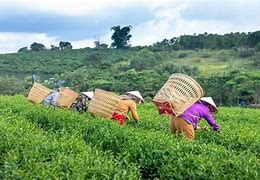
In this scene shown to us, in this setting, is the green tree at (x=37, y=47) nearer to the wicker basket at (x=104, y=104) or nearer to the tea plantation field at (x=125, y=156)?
the wicker basket at (x=104, y=104)

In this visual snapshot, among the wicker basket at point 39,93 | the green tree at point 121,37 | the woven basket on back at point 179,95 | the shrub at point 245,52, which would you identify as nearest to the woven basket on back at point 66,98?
the wicker basket at point 39,93

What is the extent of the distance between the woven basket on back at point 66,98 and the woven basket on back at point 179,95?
574 centimetres

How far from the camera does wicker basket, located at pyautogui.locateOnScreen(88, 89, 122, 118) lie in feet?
34.8

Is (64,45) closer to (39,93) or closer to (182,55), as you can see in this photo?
(182,55)

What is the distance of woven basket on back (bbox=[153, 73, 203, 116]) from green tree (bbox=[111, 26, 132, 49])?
214ft

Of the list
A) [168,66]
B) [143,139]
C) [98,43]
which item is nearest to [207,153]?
[143,139]

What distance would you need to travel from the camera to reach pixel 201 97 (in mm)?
8234

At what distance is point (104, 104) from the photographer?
11.0 meters

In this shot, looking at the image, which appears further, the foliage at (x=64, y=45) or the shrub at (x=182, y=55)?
the foliage at (x=64, y=45)

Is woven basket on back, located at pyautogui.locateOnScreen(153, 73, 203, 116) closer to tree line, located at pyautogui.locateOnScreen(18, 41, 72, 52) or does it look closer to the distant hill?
the distant hill

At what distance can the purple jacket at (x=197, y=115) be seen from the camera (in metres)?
8.06

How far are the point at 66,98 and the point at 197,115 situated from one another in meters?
6.33

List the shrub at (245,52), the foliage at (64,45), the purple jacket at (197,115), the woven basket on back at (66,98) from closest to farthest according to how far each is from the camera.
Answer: the purple jacket at (197,115) < the woven basket on back at (66,98) < the shrub at (245,52) < the foliage at (64,45)

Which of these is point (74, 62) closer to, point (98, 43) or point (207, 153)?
point (98, 43)
